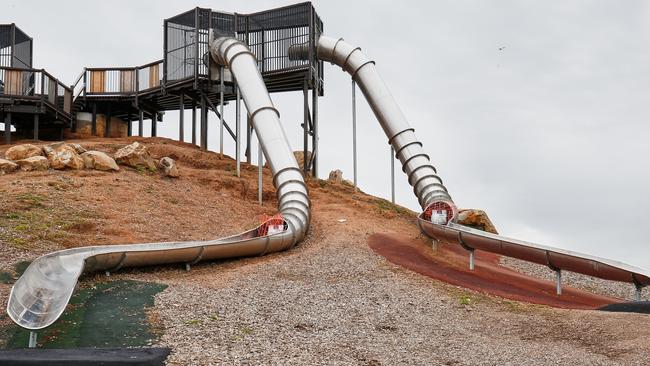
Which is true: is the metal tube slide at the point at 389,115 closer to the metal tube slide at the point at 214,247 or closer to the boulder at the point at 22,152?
the metal tube slide at the point at 214,247

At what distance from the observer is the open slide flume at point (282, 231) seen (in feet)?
43.4

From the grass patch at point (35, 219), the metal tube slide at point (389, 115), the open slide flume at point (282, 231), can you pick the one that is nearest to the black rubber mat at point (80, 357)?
the open slide flume at point (282, 231)

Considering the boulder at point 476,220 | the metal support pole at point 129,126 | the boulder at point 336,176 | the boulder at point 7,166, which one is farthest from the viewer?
the metal support pole at point 129,126

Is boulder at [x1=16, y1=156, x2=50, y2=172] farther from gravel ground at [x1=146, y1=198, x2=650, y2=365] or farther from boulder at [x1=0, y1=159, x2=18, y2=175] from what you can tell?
gravel ground at [x1=146, y1=198, x2=650, y2=365]

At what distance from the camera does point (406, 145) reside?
33125 mm

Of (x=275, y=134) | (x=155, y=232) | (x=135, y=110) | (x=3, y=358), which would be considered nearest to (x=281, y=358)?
(x=3, y=358)

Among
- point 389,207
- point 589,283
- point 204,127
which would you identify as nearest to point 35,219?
point 204,127

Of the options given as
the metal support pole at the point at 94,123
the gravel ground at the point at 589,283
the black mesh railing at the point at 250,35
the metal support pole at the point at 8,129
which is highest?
the black mesh railing at the point at 250,35

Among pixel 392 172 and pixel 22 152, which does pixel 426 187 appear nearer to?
pixel 392 172

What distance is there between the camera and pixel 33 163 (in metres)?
27.3

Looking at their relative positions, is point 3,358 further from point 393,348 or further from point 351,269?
point 351,269

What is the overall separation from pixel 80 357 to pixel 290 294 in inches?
302

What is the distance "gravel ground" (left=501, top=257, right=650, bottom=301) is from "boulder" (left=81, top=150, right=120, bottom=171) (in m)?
18.1

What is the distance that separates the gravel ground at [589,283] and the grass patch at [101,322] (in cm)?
1604
